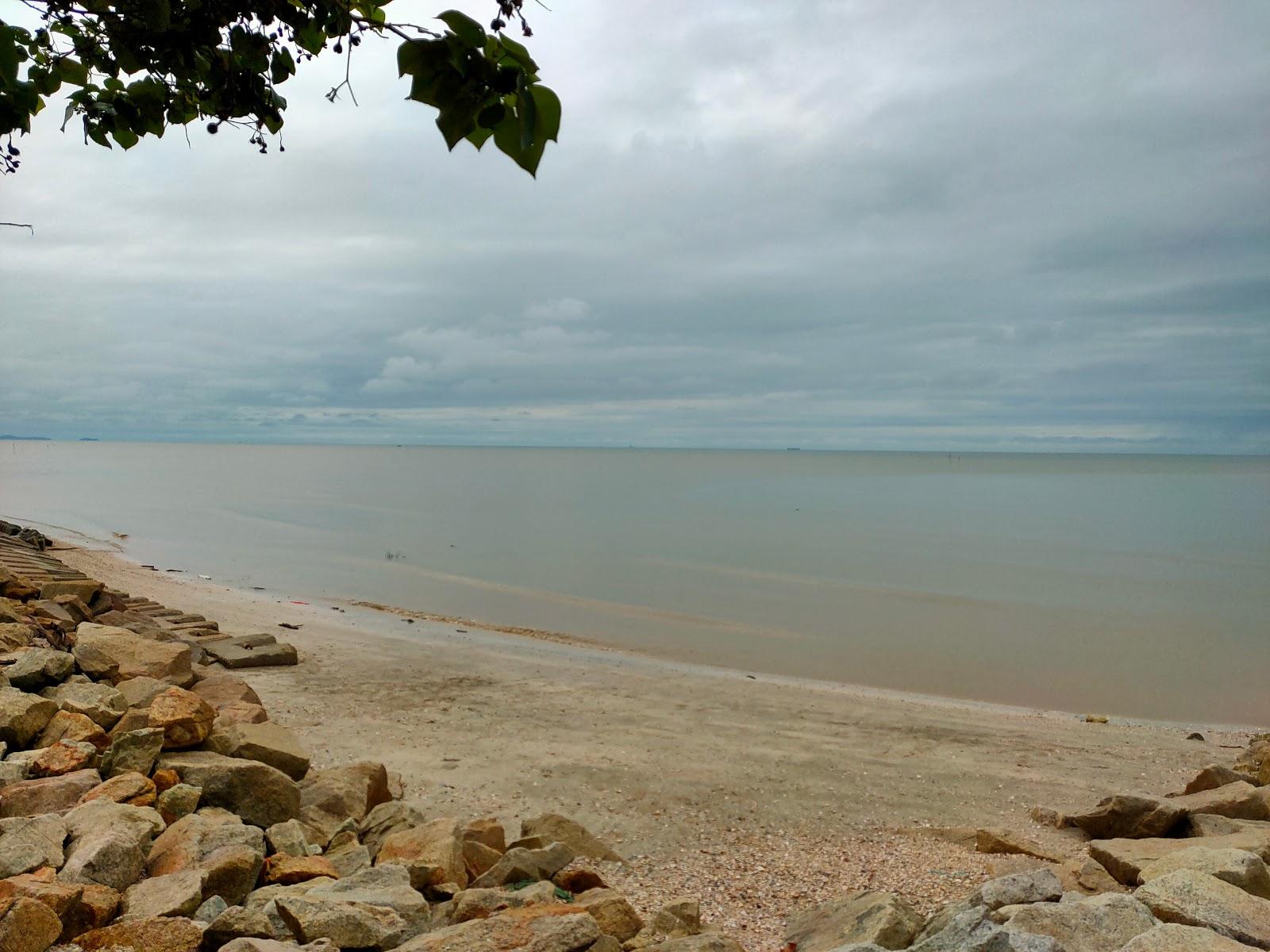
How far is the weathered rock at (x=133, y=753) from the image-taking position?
5.52 m

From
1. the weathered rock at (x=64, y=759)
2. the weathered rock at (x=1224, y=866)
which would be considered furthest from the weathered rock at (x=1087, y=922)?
the weathered rock at (x=64, y=759)

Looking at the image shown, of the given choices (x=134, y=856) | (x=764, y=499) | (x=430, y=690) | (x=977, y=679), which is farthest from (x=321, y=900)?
(x=764, y=499)

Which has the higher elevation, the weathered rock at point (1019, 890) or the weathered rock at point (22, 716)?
the weathered rock at point (22, 716)

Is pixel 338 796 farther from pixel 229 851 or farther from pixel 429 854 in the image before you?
pixel 229 851

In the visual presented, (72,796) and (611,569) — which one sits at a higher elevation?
(72,796)

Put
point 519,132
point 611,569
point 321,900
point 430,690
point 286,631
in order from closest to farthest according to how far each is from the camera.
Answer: point 519,132 → point 321,900 → point 430,690 → point 286,631 → point 611,569

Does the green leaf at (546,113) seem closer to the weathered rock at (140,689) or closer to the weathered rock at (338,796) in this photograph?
the weathered rock at (338,796)

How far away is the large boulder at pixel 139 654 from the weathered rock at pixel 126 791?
298 centimetres

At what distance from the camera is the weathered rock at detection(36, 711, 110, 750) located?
5.83 meters

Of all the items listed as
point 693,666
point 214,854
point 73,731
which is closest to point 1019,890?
point 214,854

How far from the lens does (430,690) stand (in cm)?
1195

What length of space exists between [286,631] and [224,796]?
10.7 m

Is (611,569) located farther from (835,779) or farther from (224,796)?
(224,796)

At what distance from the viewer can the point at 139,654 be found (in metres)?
8.45
